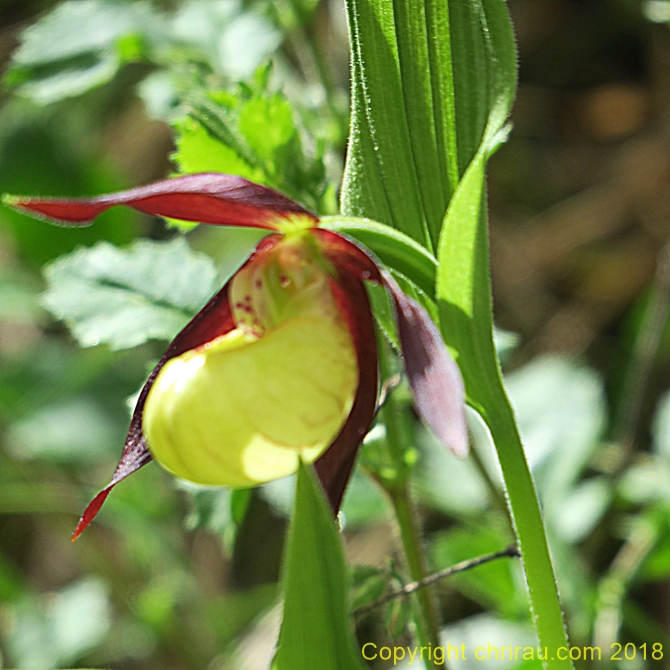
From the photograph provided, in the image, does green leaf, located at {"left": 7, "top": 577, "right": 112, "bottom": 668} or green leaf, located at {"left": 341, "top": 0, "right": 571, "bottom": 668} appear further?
green leaf, located at {"left": 7, "top": 577, "right": 112, "bottom": 668}

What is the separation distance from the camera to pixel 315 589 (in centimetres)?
36

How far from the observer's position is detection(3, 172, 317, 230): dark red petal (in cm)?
47

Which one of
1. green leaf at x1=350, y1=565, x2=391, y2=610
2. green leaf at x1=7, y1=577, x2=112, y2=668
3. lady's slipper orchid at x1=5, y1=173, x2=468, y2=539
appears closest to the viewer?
lady's slipper orchid at x1=5, y1=173, x2=468, y2=539

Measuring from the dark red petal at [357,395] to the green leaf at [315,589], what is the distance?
0.58 feet

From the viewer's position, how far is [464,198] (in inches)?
16.2

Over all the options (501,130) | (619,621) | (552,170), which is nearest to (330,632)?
(501,130)

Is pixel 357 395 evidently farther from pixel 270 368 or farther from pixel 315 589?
pixel 315 589

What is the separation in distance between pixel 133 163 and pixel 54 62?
4.36 feet

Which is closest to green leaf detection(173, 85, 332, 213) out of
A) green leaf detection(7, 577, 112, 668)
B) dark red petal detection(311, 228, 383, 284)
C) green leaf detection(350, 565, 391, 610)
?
dark red petal detection(311, 228, 383, 284)

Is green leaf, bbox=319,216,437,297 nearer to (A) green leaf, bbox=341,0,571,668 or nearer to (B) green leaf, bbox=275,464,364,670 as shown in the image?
(A) green leaf, bbox=341,0,571,668

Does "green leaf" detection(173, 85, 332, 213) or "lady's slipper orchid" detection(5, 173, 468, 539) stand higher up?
"green leaf" detection(173, 85, 332, 213)

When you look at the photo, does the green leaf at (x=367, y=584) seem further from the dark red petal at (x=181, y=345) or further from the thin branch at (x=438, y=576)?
the dark red petal at (x=181, y=345)

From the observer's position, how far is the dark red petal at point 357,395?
1.82 ft

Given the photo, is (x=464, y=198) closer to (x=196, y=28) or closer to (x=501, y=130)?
(x=501, y=130)
